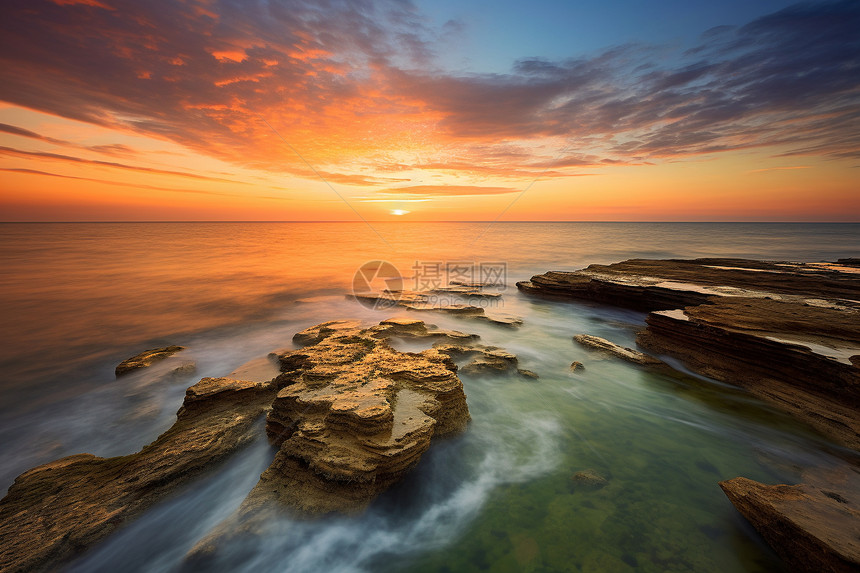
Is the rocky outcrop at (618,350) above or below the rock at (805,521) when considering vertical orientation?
below

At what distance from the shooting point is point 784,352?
6379 mm

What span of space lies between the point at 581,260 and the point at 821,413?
84.7ft

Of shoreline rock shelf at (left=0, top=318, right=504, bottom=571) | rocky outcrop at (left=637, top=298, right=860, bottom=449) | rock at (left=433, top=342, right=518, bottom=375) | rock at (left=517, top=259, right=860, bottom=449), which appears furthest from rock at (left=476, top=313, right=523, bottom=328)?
shoreline rock shelf at (left=0, top=318, right=504, bottom=571)

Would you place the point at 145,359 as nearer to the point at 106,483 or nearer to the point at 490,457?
the point at 106,483

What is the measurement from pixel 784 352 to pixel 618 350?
319 cm

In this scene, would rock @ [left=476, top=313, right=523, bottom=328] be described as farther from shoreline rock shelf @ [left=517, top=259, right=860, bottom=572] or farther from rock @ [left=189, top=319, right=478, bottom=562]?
rock @ [left=189, top=319, right=478, bottom=562]

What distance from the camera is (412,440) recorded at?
4.36m

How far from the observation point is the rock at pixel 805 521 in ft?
10.0

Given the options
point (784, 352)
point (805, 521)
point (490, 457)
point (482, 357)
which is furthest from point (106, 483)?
point (784, 352)

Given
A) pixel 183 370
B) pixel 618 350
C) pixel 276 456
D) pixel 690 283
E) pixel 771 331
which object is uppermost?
pixel 690 283

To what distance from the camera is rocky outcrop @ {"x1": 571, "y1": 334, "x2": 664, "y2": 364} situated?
8.15m

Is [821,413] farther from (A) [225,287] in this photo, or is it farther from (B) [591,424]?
(A) [225,287]

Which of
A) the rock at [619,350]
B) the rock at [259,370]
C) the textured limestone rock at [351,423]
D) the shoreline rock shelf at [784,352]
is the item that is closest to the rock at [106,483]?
the textured limestone rock at [351,423]

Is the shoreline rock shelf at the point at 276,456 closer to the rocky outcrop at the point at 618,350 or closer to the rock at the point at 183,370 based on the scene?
the rock at the point at 183,370
